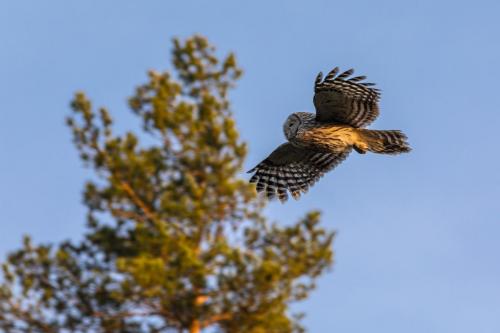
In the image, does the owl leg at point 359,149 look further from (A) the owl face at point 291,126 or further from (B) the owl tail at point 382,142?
(A) the owl face at point 291,126

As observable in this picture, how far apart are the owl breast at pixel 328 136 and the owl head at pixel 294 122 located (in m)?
0.19

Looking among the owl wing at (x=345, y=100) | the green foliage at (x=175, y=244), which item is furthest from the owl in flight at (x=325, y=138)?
the green foliage at (x=175, y=244)

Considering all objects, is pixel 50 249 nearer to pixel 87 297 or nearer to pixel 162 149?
pixel 87 297

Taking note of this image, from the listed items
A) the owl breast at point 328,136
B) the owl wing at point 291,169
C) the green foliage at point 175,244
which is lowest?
the green foliage at point 175,244

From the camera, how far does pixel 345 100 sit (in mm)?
18688

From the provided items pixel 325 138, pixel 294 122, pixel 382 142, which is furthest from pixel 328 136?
pixel 382 142

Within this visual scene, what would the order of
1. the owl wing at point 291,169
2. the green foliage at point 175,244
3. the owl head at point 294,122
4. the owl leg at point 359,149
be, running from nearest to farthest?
the green foliage at point 175,244
the owl leg at point 359,149
the owl head at point 294,122
the owl wing at point 291,169

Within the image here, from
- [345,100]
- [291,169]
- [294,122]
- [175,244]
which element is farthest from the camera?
[291,169]

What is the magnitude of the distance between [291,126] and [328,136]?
0.95 meters

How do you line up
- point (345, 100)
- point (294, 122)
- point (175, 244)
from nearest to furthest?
point (175, 244) → point (345, 100) → point (294, 122)

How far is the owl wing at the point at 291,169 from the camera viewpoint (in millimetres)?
20734

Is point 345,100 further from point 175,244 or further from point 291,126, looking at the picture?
point 175,244

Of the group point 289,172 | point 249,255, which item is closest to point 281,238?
point 249,255

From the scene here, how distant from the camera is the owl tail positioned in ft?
62.7
